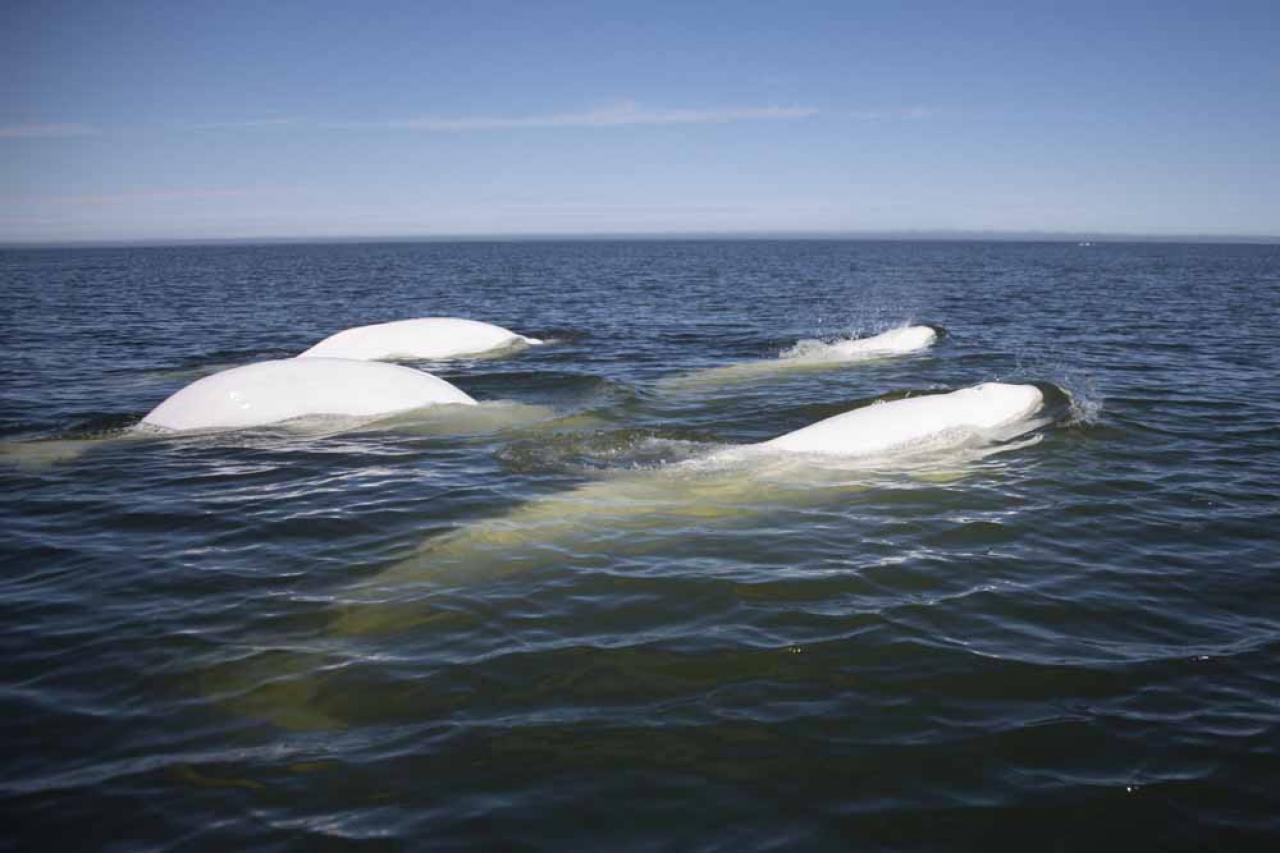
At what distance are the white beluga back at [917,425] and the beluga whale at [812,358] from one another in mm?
6701

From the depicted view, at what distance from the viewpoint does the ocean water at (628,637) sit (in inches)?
199

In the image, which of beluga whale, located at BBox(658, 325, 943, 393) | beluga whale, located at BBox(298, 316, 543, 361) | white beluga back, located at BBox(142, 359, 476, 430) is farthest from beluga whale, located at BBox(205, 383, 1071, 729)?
beluga whale, located at BBox(298, 316, 543, 361)

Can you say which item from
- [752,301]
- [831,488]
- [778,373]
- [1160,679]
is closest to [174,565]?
[831,488]

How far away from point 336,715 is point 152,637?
2317mm

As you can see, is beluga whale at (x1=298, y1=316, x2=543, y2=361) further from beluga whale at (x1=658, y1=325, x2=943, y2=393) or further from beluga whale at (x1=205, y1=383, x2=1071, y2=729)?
beluga whale at (x1=205, y1=383, x2=1071, y2=729)

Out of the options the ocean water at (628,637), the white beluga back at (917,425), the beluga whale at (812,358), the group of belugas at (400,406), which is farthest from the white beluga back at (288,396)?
the white beluga back at (917,425)

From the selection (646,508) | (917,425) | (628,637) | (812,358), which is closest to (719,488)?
(646,508)

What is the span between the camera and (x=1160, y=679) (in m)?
6.53

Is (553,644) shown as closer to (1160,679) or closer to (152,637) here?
(152,637)

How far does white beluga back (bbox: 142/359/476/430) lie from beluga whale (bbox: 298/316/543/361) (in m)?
6.01

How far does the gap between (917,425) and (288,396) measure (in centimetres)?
1042

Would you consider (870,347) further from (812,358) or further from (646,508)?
(646,508)

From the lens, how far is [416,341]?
921 inches

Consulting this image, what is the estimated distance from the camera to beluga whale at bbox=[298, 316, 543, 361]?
21.9m
